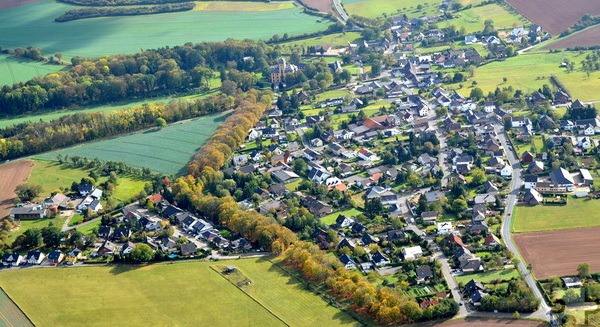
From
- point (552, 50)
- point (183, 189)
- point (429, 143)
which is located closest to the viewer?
point (183, 189)

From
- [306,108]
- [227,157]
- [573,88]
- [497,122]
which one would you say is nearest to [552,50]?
[573,88]

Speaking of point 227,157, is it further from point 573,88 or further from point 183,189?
point 573,88

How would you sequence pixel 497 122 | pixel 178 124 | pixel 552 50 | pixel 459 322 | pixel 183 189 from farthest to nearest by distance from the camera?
pixel 552 50 → pixel 178 124 → pixel 497 122 → pixel 183 189 → pixel 459 322

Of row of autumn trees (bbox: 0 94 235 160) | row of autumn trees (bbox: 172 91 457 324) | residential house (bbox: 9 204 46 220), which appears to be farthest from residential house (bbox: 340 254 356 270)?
row of autumn trees (bbox: 0 94 235 160)

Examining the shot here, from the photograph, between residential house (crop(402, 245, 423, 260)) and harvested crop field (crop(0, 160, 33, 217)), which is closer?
residential house (crop(402, 245, 423, 260))

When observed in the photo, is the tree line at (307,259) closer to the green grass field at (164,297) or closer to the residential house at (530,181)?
the green grass field at (164,297)

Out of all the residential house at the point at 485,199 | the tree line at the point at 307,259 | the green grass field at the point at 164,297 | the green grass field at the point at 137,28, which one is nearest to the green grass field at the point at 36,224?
the green grass field at the point at 164,297

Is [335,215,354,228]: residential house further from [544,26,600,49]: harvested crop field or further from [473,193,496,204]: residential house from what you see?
[544,26,600,49]: harvested crop field
